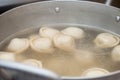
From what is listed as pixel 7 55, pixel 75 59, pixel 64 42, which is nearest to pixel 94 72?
pixel 75 59

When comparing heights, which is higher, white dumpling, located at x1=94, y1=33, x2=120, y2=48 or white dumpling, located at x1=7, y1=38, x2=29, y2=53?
white dumpling, located at x1=94, y1=33, x2=120, y2=48

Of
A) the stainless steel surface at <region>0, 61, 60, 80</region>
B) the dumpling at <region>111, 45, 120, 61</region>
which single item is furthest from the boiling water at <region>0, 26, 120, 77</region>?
the stainless steel surface at <region>0, 61, 60, 80</region>

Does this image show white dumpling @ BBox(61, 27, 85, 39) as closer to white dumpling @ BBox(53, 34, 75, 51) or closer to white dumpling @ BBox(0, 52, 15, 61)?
white dumpling @ BBox(53, 34, 75, 51)

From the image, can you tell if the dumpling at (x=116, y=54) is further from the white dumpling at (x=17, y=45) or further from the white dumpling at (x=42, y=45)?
the white dumpling at (x=17, y=45)

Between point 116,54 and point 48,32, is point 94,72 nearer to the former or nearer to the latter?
point 116,54

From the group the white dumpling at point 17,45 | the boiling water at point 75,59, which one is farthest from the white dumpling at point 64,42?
the white dumpling at point 17,45

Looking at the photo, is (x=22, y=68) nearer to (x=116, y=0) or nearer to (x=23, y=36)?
(x=23, y=36)
